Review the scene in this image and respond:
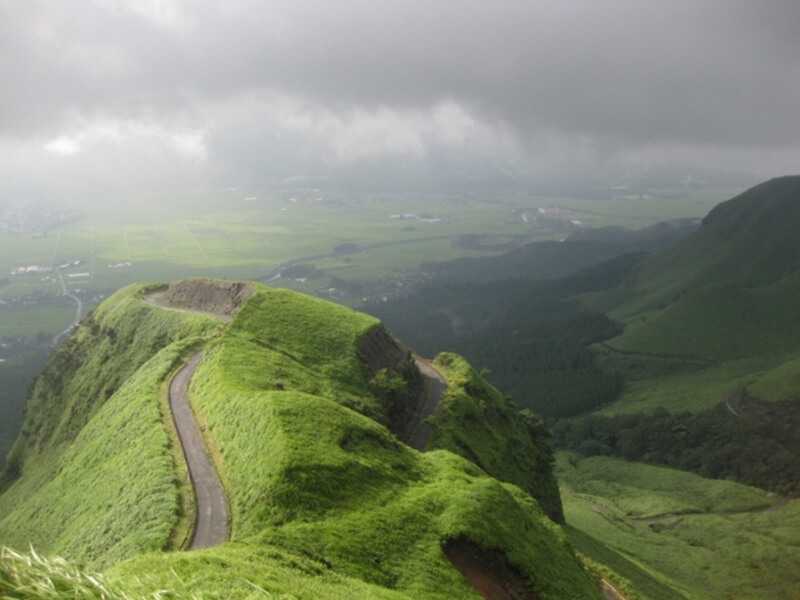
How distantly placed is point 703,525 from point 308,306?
87.4 metres

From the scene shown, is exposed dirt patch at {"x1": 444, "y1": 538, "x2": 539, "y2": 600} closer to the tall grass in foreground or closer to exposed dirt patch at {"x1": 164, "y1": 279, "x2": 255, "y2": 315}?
the tall grass in foreground

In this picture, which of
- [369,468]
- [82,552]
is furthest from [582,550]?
[82,552]

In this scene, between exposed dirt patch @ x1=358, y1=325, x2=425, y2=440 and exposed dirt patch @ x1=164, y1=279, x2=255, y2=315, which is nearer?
exposed dirt patch @ x1=358, y1=325, x2=425, y2=440

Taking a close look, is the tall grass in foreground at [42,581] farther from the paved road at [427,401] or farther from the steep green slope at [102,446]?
the paved road at [427,401]

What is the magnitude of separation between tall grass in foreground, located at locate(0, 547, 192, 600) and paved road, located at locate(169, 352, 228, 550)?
23.7m

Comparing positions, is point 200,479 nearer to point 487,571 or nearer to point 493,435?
point 487,571

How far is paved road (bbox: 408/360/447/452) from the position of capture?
6289cm

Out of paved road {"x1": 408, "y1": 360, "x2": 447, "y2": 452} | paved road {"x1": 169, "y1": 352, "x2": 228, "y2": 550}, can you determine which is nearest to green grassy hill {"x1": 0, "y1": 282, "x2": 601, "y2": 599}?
paved road {"x1": 169, "y1": 352, "x2": 228, "y2": 550}

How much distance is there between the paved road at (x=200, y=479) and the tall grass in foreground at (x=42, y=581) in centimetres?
2367

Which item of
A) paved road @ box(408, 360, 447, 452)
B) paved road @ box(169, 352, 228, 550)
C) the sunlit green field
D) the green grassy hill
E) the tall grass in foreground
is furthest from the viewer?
the sunlit green field

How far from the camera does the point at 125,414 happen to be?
55.4m

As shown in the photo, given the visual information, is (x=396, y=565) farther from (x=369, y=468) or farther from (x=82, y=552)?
(x=82, y=552)

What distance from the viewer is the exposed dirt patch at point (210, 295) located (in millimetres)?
87562

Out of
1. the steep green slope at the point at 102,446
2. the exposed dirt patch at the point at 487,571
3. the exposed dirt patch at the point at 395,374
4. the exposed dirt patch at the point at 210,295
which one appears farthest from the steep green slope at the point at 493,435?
the exposed dirt patch at the point at 210,295
